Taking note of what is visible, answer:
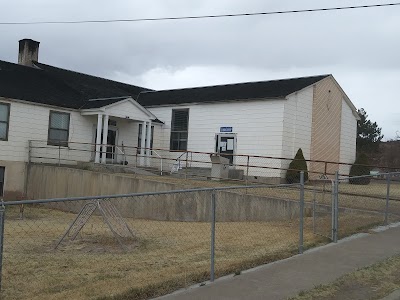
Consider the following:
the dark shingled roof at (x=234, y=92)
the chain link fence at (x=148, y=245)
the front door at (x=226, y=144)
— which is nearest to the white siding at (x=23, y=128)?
the chain link fence at (x=148, y=245)

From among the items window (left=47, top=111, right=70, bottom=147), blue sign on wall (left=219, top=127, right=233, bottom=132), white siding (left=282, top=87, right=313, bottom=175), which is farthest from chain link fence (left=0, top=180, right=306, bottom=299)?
blue sign on wall (left=219, top=127, right=233, bottom=132)

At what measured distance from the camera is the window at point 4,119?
70.9 ft

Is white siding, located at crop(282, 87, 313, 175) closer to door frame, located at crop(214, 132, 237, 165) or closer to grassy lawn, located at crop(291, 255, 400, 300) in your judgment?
door frame, located at crop(214, 132, 237, 165)

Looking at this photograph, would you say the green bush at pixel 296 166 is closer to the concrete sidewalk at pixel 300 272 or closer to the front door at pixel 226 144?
the front door at pixel 226 144

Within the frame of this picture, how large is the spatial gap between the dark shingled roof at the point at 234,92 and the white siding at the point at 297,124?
0.52 m

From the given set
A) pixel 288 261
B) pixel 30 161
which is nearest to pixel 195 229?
pixel 288 261

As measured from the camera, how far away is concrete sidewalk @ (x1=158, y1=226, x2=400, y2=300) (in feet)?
18.9

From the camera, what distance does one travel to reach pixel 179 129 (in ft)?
89.4

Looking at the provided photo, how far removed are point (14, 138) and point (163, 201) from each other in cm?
960

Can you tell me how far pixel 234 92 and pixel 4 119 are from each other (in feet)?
38.8

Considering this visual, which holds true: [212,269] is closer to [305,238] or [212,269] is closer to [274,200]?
[305,238]

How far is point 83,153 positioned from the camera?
24312 millimetres

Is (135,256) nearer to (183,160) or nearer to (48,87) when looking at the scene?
(183,160)

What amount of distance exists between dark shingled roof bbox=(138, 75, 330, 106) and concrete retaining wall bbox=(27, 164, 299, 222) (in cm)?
825
